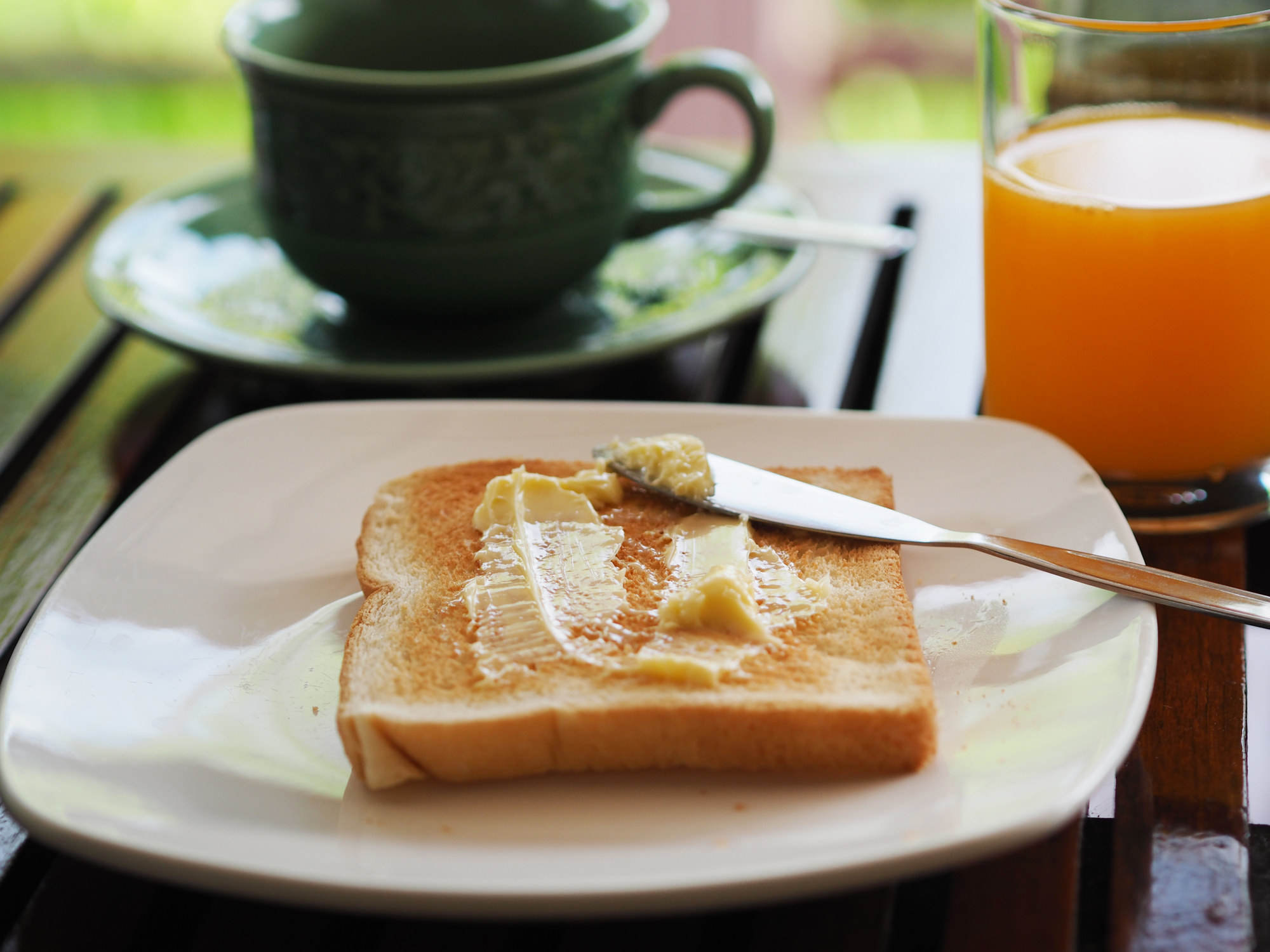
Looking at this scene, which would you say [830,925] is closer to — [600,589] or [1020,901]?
[1020,901]

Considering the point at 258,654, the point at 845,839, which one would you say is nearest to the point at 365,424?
the point at 258,654

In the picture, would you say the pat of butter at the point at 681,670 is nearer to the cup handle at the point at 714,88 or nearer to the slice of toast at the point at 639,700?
the slice of toast at the point at 639,700

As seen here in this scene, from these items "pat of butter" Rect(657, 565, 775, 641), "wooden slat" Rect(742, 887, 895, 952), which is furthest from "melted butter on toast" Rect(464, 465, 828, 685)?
"wooden slat" Rect(742, 887, 895, 952)

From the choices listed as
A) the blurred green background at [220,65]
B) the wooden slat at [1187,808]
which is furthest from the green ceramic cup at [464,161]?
the blurred green background at [220,65]

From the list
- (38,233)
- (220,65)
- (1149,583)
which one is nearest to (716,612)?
(1149,583)

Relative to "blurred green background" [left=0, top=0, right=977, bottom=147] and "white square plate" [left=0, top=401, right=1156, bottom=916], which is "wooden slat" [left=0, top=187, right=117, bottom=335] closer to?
"white square plate" [left=0, top=401, right=1156, bottom=916]

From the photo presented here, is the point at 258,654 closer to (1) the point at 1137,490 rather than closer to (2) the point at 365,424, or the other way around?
(2) the point at 365,424
